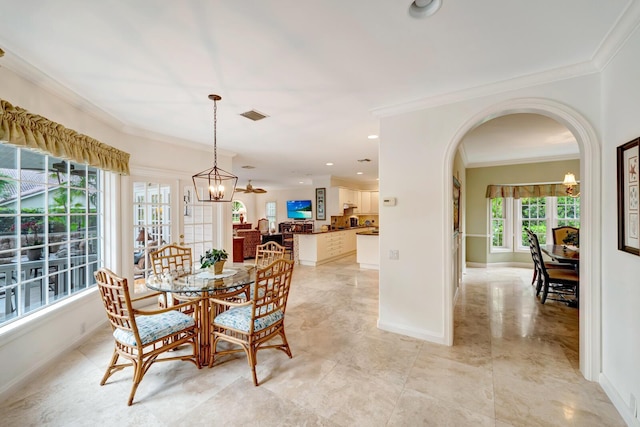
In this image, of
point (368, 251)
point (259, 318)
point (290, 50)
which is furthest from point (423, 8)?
point (368, 251)

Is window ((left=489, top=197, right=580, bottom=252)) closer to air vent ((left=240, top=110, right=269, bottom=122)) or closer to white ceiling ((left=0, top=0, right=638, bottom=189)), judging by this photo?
white ceiling ((left=0, top=0, right=638, bottom=189))

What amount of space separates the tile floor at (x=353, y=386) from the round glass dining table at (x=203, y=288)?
27 centimetres

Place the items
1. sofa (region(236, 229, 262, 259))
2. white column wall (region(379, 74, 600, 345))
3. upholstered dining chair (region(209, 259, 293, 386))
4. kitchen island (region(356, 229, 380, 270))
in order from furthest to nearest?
sofa (region(236, 229, 262, 259)), kitchen island (region(356, 229, 380, 270)), white column wall (region(379, 74, 600, 345)), upholstered dining chair (region(209, 259, 293, 386))

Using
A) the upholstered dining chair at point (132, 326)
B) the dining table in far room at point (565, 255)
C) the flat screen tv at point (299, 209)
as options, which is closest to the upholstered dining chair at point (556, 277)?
the dining table in far room at point (565, 255)

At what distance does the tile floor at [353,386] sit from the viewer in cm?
185

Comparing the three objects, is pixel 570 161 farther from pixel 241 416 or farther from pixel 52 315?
pixel 52 315

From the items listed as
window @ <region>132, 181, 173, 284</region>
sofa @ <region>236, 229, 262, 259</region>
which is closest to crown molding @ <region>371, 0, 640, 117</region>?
window @ <region>132, 181, 173, 284</region>

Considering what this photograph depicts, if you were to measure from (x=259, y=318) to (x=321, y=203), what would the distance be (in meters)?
6.63

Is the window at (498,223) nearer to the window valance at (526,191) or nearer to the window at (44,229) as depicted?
the window valance at (526,191)

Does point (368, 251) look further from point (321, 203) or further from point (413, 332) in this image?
point (413, 332)

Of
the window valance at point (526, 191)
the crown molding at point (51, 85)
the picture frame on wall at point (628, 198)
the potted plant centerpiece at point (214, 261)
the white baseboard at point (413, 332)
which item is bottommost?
the white baseboard at point (413, 332)

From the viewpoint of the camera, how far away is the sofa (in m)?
8.33

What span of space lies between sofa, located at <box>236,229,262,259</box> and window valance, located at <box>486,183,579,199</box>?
654 cm

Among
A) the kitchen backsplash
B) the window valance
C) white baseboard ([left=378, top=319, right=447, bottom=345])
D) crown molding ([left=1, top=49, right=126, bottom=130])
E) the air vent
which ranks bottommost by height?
white baseboard ([left=378, top=319, right=447, bottom=345])
